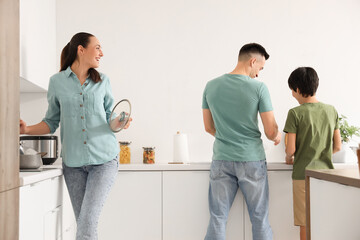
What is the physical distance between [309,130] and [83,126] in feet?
4.12

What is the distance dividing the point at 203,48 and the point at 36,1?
1.25 meters

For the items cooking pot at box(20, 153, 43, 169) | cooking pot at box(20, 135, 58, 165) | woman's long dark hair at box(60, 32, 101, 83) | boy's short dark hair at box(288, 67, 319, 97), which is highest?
woman's long dark hair at box(60, 32, 101, 83)

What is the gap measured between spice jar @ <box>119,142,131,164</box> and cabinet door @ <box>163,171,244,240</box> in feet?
1.19

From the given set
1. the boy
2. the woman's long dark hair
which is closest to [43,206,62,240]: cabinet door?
the woman's long dark hair

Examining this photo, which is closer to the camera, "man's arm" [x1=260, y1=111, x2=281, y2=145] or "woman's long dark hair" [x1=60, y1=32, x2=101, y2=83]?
"woman's long dark hair" [x1=60, y1=32, x2=101, y2=83]

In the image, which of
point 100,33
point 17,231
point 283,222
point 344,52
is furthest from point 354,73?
point 17,231

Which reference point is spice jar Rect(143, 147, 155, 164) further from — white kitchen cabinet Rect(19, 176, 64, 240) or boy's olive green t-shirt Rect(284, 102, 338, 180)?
boy's olive green t-shirt Rect(284, 102, 338, 180)

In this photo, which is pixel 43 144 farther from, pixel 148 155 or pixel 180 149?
pixel 180 149

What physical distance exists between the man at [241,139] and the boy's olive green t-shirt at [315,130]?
0.14 m

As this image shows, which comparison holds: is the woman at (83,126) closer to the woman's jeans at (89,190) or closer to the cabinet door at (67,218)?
the woman's jeans at (89,190)

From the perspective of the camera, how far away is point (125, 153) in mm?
2947

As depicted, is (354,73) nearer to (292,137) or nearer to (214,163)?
(292,137)

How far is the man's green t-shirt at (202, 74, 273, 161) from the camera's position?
2.28 metres

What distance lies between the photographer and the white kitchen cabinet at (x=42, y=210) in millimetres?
1663
